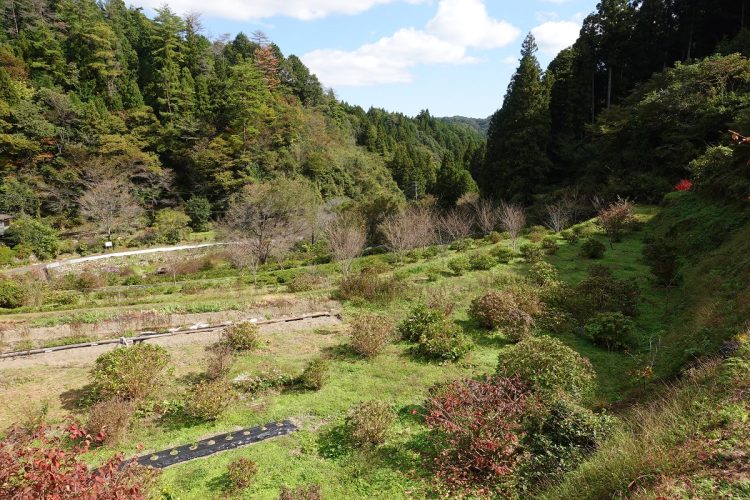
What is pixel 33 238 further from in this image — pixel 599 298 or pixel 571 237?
pixel 599 298

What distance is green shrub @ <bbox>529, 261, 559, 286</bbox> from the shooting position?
45.0 ft

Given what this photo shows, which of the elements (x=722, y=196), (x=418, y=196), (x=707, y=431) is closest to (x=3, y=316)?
(x=707, y=431)

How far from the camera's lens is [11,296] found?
54.2 feet

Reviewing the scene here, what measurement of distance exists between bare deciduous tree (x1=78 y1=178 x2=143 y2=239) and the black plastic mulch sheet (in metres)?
31.7

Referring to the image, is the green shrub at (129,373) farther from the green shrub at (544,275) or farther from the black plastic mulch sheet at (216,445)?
the green shrub at (544,275)

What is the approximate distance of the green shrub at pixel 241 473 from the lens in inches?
221

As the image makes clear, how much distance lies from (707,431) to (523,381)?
275cm

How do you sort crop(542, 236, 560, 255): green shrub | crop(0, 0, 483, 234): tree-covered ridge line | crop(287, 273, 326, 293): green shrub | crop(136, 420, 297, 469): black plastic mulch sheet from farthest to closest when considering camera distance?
crop(0, 0, 483, 234): tree-covered ridge line
crop(542, 236, 560, 255): green shrub
crop(287, 273, 326, 293): green shrub
crop(136, 420, 297, 469): black plastic mulch sheet

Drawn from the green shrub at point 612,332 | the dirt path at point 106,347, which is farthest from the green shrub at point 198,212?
the green shrub at point 612,332

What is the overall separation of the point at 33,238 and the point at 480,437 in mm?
35961

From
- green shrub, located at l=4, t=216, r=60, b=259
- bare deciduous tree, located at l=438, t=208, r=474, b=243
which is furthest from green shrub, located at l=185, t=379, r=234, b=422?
green shrub, located at l=4, t=216, r=60, b=259

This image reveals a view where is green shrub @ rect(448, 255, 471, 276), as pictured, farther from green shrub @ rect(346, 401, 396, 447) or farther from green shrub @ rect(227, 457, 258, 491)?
green shrub @ rect(227, 457, 258, 491)

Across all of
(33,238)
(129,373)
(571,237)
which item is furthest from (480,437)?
(33,238)

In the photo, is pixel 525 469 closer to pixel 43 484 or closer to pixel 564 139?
pixel 43 484
